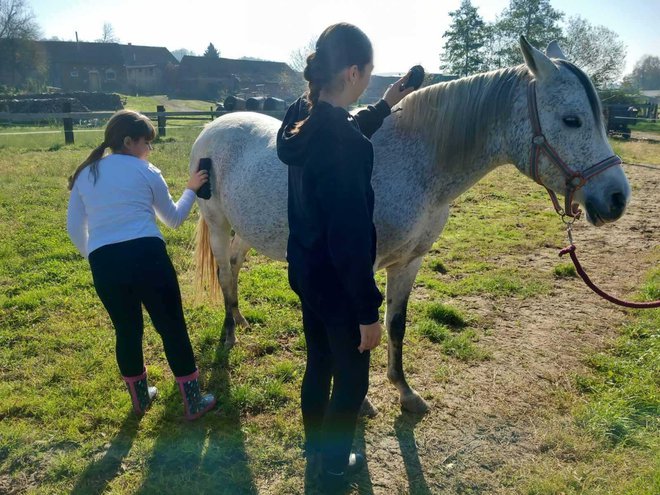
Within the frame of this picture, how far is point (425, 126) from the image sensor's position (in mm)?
2600

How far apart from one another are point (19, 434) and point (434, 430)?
8.35 ft

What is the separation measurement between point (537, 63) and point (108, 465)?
3115 millimetres

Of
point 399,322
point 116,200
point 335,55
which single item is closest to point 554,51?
point 335,55

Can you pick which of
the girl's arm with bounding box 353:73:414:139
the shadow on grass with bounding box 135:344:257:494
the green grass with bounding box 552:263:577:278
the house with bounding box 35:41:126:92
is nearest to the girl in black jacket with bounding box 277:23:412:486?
the girl's arm with bounding box 353:73:414:139

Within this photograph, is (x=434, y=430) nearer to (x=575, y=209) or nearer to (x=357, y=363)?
(x=357, y=363)

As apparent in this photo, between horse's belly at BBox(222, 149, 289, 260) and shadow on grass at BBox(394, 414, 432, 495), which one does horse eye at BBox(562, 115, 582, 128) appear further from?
shadow on grass at BBox(394, 414, 432, 495)

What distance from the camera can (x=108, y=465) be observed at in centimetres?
255

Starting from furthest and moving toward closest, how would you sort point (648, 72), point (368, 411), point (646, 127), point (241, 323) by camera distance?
1. point (648, 72)
2. point (646, 127)
3. point (241, 323)
4. point (368, 411)

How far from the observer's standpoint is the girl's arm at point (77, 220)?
8.52 ft

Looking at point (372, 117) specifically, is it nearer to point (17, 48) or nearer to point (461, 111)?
point (461, 111)

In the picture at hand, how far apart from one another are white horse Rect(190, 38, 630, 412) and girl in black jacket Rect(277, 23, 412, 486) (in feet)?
2.70

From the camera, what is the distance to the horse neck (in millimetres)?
2375

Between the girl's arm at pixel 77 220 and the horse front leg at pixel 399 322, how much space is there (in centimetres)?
191

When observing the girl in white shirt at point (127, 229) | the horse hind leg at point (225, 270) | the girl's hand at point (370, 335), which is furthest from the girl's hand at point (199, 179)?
the girl's hand at point (370, 335)
